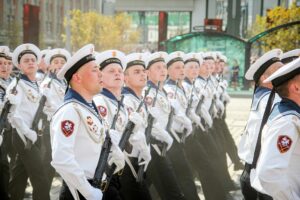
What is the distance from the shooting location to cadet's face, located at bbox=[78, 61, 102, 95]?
437 cm

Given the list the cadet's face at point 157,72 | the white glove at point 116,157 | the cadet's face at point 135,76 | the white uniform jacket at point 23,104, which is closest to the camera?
the white glove at point 116,157

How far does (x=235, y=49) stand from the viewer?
84.3ft

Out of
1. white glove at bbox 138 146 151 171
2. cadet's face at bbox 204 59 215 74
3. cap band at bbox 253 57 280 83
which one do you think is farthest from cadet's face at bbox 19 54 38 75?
cap band at bbox 253 57 280 83

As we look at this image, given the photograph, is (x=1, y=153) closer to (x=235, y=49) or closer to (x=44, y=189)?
(x=44, y=189)

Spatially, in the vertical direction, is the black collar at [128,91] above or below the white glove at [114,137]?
above

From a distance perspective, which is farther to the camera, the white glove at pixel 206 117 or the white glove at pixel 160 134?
the white glove at pixel 206 117

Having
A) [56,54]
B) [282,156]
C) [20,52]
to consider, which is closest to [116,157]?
[282,156]

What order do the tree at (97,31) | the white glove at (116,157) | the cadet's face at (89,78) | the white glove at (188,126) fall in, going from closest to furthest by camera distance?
the cadet's face at (89,78) → the white glove at (116,157) → the white glove at (188,126) → the tree at (97,31)

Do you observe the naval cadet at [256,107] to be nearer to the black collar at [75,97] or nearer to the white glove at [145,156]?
the white glove at [145,156]

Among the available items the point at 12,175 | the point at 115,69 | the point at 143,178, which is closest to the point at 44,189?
the point at 12,175

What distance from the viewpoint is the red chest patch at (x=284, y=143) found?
3299mm

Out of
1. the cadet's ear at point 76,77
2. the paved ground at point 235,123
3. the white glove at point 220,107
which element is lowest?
the paved ground at point 235,123

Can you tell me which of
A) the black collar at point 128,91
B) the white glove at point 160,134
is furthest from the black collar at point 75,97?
the white glove at point 160,134

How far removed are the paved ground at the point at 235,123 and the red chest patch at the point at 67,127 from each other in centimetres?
343
